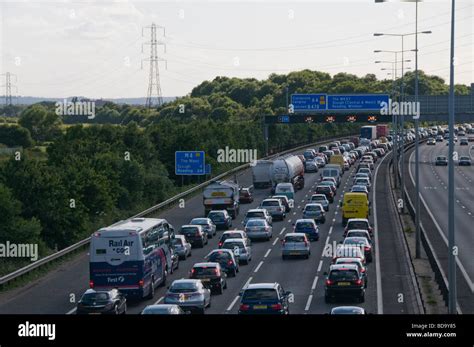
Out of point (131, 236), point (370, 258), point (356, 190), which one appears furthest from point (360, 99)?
point (131, 236)

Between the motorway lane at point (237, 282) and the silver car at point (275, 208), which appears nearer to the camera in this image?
the motorway lane at point (237, 282)

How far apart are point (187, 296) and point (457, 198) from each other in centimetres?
5438

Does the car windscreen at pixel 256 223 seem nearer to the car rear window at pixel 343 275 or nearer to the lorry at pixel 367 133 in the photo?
the car rear window at pixel 343 275

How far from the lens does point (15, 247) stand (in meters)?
44.9

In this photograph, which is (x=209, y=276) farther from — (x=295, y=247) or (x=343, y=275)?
(x=295, y=247)

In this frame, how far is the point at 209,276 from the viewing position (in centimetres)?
3606

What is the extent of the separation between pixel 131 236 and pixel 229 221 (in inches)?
1040

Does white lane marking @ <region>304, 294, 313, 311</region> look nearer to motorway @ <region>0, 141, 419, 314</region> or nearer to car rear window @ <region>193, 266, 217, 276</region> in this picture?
motorway @ <region>0, 141, 419, 314</region>

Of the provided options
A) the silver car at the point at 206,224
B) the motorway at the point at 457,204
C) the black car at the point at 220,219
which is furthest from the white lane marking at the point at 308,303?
the black car at the point at 220,219

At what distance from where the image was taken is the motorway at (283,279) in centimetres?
3384

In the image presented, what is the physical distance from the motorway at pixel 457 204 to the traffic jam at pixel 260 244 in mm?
3852

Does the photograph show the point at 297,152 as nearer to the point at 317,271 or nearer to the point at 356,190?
the point at 356,190

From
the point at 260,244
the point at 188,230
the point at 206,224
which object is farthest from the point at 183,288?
the point at 206,224

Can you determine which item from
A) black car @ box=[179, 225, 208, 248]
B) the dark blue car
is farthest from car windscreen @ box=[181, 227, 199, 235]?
the dark blue car
